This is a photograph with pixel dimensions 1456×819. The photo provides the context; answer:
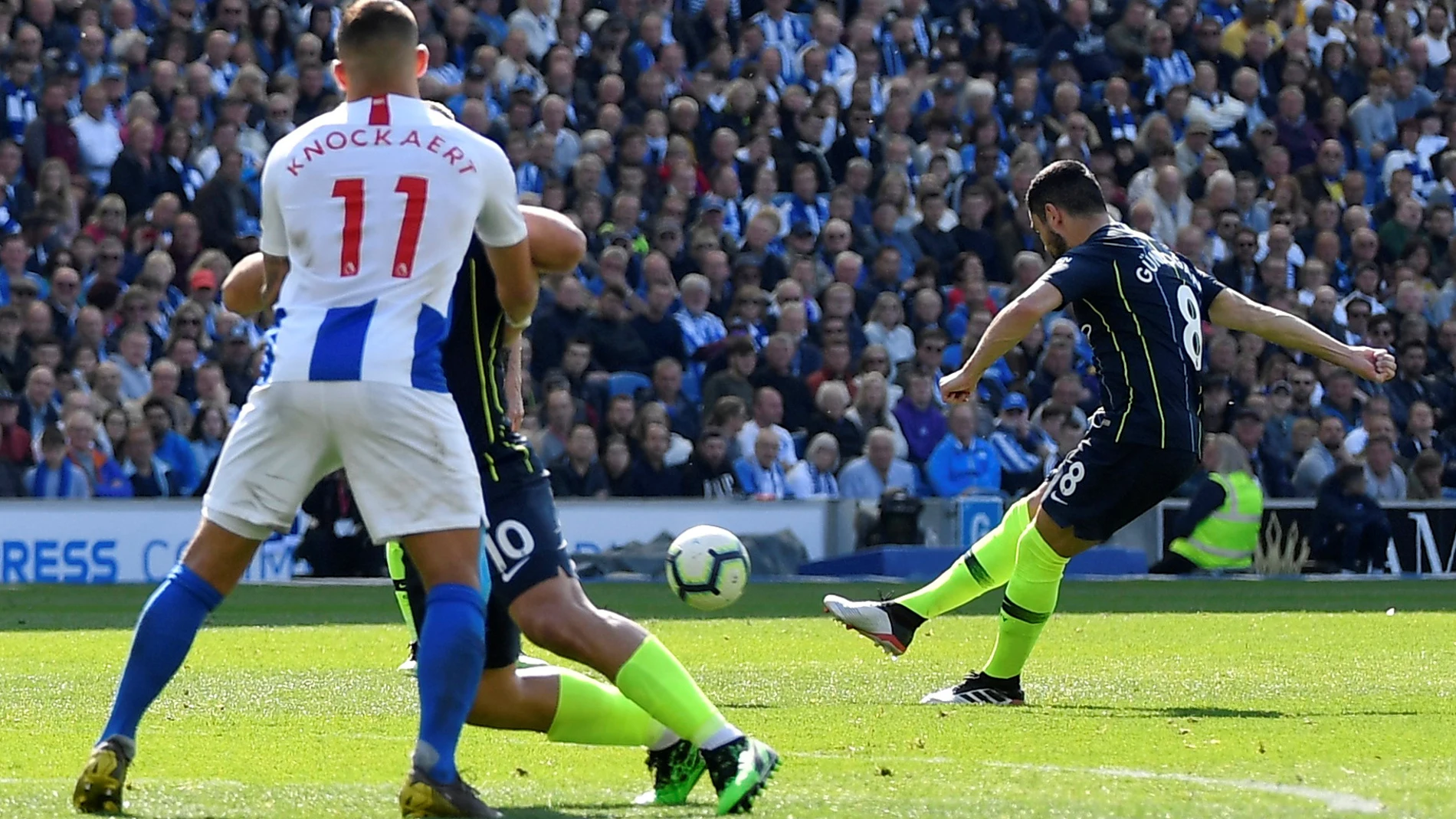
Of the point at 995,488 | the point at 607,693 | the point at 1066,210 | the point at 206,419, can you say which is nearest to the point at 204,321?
the point at 206,419

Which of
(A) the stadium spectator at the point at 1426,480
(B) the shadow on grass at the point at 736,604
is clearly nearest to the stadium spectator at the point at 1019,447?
(B) the shadow on grass at the point at 736,604

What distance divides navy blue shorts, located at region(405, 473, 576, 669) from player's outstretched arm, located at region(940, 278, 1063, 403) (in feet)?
9.64

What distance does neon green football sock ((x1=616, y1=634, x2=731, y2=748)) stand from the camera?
235 inches

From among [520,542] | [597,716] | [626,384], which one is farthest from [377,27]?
[626,384]

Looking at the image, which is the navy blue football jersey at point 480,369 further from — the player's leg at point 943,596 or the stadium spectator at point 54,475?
the stadium spectator at point 54,475

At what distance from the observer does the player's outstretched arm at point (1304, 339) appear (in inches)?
365

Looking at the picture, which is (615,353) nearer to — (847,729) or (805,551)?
(805,551)

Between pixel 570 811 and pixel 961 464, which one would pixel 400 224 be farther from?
pixel 961 464

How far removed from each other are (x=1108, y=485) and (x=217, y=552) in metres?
4.40

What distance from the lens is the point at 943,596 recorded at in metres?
9.77

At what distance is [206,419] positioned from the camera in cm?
1920

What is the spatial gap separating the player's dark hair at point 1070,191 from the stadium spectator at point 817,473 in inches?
428

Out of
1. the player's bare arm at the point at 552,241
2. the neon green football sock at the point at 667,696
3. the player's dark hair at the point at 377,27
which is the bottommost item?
the neon green football sock at the point at 667,696

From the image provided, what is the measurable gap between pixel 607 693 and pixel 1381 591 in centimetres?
1245
